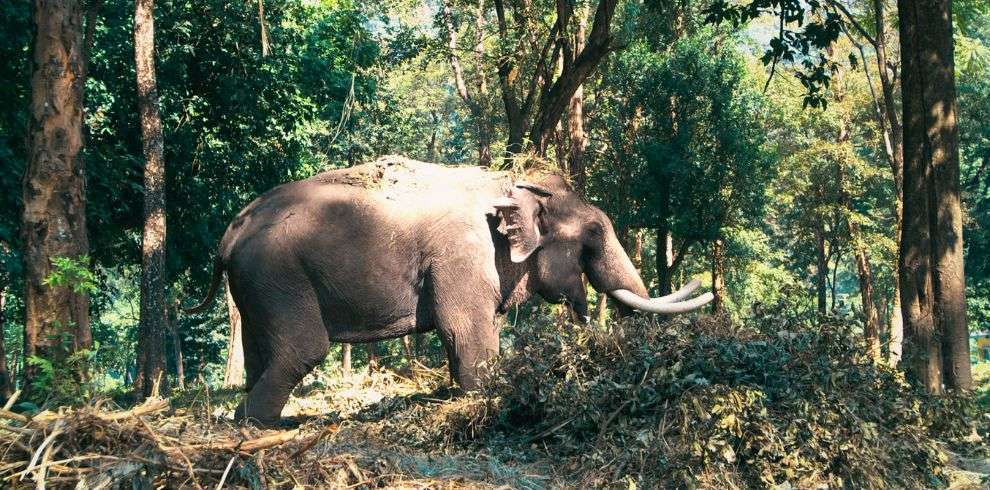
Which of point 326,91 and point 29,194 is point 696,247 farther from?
point 29,194

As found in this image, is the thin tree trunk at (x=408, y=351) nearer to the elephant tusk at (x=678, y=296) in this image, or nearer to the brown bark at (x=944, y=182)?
the elephant tusk at (x=678, y=296)

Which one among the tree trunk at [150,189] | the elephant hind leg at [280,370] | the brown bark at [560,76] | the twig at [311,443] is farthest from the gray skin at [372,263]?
the tree trunk at [150,189]

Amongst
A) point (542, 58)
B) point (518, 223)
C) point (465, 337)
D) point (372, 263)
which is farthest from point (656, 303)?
point (542, 58)

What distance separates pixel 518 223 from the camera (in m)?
11.3

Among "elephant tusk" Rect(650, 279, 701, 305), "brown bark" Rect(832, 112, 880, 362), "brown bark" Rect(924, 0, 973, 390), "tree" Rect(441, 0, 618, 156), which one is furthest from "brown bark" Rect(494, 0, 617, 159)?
"brown bark" Rect(832, 112, 880, 362)

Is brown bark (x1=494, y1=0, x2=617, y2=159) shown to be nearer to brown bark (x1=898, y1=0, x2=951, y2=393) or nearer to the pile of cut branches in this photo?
brown bark (x1=898, y1=0, x2=951, y2=393)

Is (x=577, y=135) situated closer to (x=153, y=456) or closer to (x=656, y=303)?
(x=656, y=303)

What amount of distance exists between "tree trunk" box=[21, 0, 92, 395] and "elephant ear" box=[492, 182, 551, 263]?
4260 mm

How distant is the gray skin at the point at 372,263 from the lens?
1020 centimetres

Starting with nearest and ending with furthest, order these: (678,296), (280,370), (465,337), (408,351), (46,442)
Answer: (46,442), (280,370), (465,337), (678,296), (408,351)

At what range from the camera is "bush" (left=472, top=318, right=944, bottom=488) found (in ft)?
24.7

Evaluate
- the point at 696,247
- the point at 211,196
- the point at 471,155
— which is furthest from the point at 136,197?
the point at 471,155

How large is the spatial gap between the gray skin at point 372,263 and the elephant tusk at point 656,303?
4.31 ft

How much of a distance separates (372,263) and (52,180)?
3.11 meters
